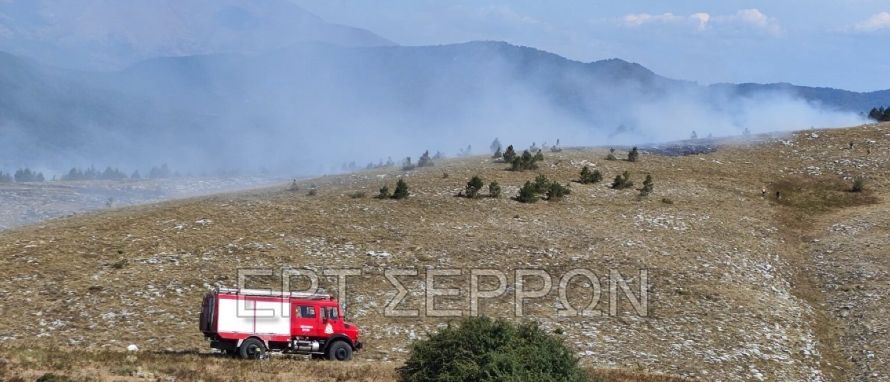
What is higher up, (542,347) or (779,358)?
(542,347)

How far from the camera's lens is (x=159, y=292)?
111ft

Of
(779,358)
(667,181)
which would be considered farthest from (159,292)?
(667,181)

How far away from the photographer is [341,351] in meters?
29.2

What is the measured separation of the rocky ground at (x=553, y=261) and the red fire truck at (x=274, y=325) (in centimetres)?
154

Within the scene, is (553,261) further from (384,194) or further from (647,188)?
(647,188)

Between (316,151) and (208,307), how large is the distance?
173 m

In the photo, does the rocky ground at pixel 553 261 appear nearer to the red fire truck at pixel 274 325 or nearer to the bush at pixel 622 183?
the bush at pixel 622 183

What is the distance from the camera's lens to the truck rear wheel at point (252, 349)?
27672 mm

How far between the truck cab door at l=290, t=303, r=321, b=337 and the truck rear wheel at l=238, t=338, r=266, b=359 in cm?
119

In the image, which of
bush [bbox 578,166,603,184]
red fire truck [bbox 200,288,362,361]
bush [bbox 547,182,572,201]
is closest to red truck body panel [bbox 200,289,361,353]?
red fire truck [bbox 200,288,362,361]

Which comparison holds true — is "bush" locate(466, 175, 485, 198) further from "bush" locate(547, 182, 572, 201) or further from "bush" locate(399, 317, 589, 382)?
"bush" locate(399, 317, 589, 382)

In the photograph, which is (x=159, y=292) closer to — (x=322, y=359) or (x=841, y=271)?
(x=322, y=359)

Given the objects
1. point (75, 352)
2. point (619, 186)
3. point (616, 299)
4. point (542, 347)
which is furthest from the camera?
point (619, 186)

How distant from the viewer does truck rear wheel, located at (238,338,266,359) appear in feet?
90.8
